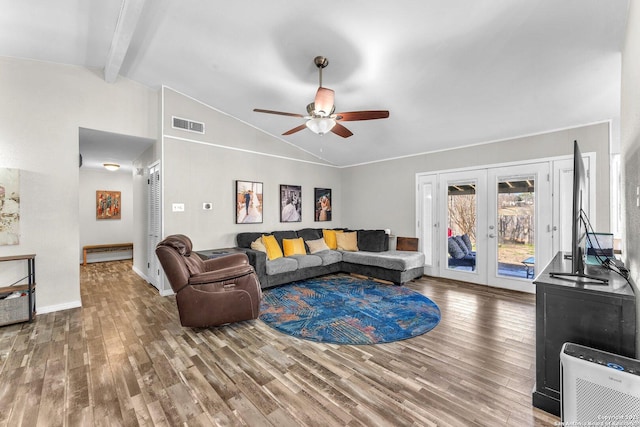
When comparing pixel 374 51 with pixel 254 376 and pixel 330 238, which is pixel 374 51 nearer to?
pixel 254 376

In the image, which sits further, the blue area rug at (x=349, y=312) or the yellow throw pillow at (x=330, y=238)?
the yellow throw pillow at (x=330, y=238)

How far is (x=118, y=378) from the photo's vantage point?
2.22 meters

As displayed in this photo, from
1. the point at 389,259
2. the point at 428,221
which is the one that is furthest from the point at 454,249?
the point at 389,259

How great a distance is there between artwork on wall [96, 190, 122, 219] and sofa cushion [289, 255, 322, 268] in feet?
18.7

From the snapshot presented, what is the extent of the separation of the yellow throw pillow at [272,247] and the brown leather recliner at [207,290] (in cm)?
181

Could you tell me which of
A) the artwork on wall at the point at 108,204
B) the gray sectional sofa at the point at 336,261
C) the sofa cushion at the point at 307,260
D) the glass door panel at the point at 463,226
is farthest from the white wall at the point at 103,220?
the glass door panel at the point at 463,226

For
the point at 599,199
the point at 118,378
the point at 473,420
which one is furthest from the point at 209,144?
the point at 599,199

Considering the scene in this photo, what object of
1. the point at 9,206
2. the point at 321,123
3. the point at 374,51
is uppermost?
the point at 374,51

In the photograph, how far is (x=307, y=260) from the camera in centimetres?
520

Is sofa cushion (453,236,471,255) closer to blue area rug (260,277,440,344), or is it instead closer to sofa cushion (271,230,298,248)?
blue area rug (260,277,440,344)

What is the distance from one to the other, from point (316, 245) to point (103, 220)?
19.6ft

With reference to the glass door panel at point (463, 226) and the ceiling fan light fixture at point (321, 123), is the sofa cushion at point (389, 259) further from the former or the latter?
the ceiling fan light fixture at point (321, 123)

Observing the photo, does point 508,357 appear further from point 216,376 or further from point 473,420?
point 216,376

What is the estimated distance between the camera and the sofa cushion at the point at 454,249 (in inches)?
206
